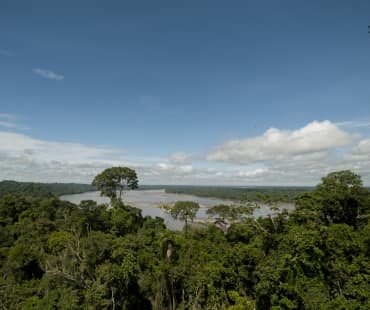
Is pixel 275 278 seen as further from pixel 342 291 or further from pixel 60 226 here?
pixel 60 226

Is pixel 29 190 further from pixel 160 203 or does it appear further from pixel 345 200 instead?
pixel 345 200

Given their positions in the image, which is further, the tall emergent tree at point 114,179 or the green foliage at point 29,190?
the green foliage at point 29,190

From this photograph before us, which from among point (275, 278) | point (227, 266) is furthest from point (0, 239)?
point (275, 278)

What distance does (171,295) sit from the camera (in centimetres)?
1391

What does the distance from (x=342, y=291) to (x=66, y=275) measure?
42.3ft

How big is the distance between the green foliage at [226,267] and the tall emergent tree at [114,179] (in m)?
8.34

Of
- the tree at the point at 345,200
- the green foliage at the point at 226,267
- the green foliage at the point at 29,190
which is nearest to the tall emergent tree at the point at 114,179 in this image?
the green foliage at the point at 226,267

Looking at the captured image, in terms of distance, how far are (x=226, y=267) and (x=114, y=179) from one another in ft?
58.4

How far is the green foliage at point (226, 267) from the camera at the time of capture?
10.6 metres

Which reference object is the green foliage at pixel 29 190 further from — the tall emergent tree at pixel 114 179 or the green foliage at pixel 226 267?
the green foliage at pixel 226 267

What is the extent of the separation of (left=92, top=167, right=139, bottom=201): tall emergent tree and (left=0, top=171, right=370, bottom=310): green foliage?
8.34m

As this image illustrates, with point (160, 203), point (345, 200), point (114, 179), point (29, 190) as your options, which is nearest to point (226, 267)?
point (345, 200)

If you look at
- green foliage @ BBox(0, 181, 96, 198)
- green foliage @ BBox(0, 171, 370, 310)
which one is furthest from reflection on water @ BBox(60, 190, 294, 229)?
green foliage @ BBox(0, 181, 96, 198)

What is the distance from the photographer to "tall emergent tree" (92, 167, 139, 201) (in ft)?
87.1
